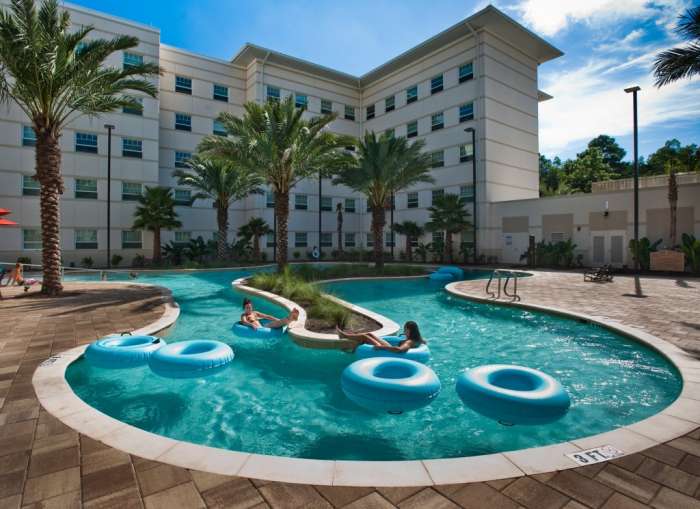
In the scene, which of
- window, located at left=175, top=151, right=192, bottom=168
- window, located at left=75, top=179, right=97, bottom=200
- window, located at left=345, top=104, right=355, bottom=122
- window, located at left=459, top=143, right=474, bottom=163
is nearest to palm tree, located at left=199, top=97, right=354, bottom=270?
window, located at left=75, top=179, right=97, bottom=200

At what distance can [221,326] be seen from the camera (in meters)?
10.9

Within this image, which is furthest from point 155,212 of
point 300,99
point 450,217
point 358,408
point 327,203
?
point 358,408

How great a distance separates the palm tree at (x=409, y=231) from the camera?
34.5 m

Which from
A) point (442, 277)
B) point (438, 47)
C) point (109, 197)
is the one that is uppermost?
point (438, 47)

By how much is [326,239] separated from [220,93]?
17.7 metres

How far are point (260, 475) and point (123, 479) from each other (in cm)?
114

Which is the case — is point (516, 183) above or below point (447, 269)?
above

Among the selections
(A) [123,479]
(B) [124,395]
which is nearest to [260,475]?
→ (A) [123,479]

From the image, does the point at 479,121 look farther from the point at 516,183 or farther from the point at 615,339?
the point at 615,339

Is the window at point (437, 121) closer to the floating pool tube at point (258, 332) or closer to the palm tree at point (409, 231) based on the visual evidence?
the palm tree at point (409, 231)

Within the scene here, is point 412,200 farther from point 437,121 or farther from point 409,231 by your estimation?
point 437,121

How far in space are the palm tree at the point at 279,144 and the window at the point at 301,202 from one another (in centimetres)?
1916

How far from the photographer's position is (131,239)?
101ft

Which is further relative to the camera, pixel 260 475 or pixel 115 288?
pixel 115 288
